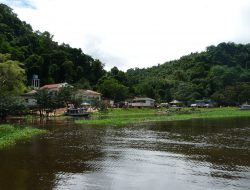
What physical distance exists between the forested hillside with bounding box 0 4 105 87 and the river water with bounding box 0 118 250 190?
78025mm

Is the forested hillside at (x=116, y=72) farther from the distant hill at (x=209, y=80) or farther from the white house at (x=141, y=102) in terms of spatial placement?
the white house at (x=141, y=102)

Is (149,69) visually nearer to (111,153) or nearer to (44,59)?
(44,59)

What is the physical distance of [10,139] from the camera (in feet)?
104

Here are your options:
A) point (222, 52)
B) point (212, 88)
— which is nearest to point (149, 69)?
point (222, 52)

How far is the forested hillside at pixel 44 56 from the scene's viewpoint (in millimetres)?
109375

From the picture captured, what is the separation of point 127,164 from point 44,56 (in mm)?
96111

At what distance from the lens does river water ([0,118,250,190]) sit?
16719mm

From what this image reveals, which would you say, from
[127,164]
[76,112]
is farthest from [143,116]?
[127,164]

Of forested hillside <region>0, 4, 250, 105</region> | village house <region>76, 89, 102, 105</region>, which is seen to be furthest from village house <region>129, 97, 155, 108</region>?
village house <region>76, 89, 102, 105</region>

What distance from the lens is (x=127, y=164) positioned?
70.2 feet

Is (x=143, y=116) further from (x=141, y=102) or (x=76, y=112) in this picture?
(x=141, y=102)

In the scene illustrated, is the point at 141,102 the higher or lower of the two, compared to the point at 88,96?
lower

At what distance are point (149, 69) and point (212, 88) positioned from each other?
59.0m

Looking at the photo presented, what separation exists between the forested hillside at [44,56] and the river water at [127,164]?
78.0 metres
